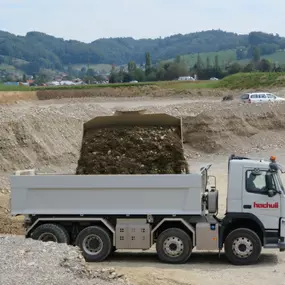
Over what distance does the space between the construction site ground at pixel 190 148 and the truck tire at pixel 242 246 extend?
23 cm

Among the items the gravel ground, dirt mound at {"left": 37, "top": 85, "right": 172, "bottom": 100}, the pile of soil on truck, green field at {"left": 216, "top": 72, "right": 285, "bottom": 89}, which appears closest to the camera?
the gravel ground

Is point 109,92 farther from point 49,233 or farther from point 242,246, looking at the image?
point 242,246

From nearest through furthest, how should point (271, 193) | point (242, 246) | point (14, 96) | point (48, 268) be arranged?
point (48, 268) < point (271, 193) < point (242, 246) < point (14, 96)

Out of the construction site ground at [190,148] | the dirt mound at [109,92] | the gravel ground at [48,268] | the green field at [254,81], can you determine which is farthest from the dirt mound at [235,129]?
the dirt mound at [109,92]

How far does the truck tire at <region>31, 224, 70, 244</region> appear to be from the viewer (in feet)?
46.8

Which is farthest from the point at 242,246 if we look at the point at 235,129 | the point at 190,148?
the point at 235,129

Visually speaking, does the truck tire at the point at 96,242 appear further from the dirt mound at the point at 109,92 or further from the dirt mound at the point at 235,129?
the dirt mound at the point at 109,92

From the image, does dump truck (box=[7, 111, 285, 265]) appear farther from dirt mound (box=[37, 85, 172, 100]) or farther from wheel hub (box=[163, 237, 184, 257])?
dirt mound (box=[37, 85, 172, 100])

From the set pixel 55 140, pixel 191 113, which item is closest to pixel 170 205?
pixel 55 140

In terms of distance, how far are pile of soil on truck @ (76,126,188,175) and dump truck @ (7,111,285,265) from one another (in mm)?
1599

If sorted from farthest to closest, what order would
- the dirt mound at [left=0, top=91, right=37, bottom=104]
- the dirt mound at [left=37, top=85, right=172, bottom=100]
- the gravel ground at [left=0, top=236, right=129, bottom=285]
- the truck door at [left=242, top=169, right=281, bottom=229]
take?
the dirt mound at [left=37, top=85, right=172, bottom=100] < the dirt mound at [left=0, top=91, right=37, bottom=104] < the truck door at [left=242, top=169, right=281, bottom=229] < the gravel ground at [left=0, top=236, right=129, bottom=285]

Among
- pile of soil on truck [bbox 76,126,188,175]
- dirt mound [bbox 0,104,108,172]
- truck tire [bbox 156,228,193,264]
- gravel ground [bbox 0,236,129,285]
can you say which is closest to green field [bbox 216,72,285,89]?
dirt mound [bbox 0,104,108,172]

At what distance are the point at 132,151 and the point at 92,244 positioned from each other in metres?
2.67

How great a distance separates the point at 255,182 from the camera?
13898mm
